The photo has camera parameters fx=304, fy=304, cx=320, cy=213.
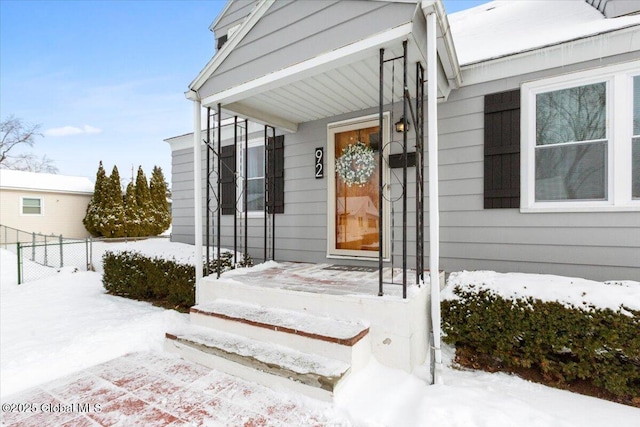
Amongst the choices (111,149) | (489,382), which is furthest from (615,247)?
(111,149)

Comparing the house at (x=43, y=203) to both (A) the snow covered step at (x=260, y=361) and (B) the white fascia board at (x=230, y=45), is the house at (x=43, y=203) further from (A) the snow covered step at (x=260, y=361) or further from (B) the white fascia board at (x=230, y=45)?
(A) the snow covered step at (x=260, y=361)

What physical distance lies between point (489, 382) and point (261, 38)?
374 cm

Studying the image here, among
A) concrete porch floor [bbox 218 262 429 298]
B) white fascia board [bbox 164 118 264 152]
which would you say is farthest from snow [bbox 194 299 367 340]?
white fascia board [bbox 164 118 264 152]

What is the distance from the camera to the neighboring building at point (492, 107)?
9.09 feet

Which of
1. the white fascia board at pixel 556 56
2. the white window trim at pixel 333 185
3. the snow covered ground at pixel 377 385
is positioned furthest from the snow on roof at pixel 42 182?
the white fascia board at pixel 556 56

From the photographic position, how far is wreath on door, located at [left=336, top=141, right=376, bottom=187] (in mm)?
4289

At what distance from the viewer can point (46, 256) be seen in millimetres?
8156

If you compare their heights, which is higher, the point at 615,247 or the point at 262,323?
the point at 615,247

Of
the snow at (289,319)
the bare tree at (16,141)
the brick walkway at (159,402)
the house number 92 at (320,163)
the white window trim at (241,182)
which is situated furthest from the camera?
the bare tree at (16,141)

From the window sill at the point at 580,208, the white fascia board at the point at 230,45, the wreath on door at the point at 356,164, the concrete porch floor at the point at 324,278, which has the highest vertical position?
the white fascia board at the point at 230,45

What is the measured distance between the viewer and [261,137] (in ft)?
17.9

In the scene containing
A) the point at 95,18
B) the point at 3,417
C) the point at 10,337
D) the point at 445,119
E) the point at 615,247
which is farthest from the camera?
the point at 95,18

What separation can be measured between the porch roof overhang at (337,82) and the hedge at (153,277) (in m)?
2.13

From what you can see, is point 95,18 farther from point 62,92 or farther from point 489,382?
point 489,382
